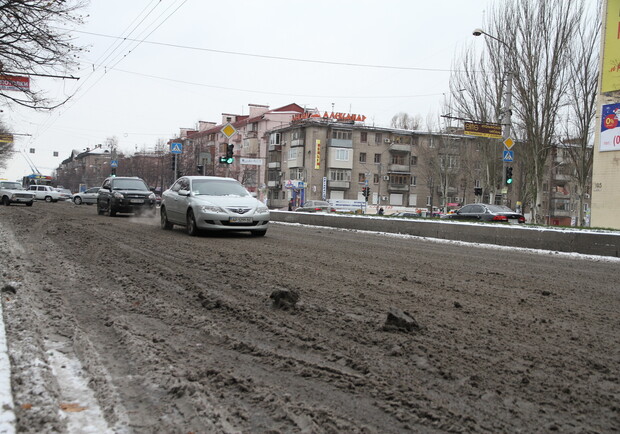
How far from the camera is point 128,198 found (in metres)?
21.3

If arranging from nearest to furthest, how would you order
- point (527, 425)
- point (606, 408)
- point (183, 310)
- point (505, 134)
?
1. point (527, 425)
2. point (606, 408)
3. point (183, 310)
4. point (505, 134)

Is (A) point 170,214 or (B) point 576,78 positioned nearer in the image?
(A) point 170,214

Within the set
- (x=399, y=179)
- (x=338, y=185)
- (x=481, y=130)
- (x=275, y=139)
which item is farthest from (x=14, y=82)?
(x=399, y=179)

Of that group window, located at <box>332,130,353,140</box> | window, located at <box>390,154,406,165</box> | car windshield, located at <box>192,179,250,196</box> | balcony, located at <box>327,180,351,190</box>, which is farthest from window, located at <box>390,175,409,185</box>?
car windshield, located at <box>192,179,250,196</box>

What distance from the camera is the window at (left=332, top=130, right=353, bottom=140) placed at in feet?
228

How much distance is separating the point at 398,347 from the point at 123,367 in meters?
1.86

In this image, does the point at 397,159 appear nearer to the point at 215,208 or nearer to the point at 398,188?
the point at 398,188

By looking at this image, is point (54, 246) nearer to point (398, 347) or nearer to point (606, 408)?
point (398, 347)

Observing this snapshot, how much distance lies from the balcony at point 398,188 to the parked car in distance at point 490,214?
46.5m

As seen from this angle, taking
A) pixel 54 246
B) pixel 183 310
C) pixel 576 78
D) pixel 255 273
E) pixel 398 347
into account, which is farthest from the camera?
pixel 576 78

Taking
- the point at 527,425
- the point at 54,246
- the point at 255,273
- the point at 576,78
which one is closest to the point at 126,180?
the point at 54,246

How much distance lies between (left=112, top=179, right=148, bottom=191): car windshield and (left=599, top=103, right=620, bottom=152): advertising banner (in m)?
20.9

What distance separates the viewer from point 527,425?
256cm

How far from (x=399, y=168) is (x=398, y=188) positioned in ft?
9.14
